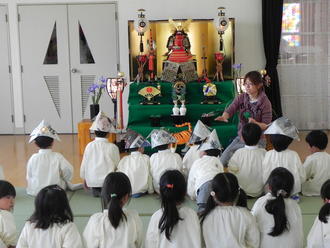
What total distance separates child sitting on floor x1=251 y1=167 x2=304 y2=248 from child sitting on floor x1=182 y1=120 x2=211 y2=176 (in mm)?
1433

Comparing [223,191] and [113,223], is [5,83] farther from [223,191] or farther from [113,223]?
[223,191]

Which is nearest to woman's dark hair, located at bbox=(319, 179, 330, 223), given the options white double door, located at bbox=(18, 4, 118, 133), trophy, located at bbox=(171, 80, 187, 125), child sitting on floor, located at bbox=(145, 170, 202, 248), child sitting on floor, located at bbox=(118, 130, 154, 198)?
child sitting on floor, located at bbox=(145, 170, 202, 248)

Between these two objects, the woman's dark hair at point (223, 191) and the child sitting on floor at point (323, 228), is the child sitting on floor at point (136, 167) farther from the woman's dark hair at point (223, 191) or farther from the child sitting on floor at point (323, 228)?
the child sitting on floor at point (323, 228)

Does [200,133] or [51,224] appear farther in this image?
[200,133]

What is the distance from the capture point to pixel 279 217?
8.86 ft

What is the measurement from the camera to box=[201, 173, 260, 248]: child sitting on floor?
2645mm

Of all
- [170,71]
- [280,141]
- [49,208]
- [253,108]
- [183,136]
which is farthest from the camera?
[170,71]

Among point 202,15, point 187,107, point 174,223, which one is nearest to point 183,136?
point 187,107

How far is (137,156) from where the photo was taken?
435cm

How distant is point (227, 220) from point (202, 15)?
5.37 meters

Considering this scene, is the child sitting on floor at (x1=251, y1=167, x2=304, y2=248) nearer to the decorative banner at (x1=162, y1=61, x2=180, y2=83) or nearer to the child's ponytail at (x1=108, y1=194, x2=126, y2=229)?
the child's ponytail at (x1=108, y1=194, x2=126, y2=229)

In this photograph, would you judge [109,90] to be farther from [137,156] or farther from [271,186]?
[271,186]

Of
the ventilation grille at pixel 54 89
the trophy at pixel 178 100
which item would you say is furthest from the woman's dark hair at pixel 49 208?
the ventilation grille at pixel 54 89

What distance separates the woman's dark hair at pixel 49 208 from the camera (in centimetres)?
248
